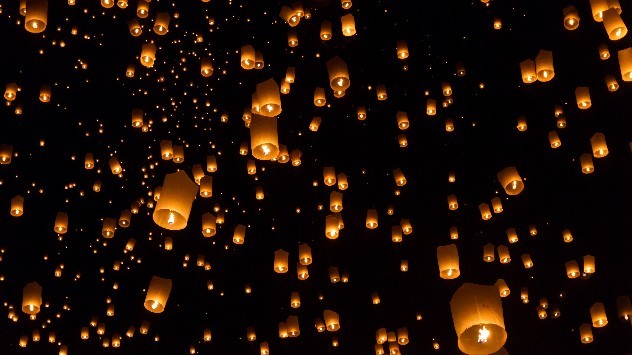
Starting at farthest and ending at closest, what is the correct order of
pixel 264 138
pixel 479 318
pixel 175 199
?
pixel 264 138 < pixel 175 199 < pixel 479 318

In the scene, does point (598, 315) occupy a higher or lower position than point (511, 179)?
lower

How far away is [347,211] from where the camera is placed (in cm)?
706

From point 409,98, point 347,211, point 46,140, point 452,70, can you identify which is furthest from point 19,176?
point 452,70

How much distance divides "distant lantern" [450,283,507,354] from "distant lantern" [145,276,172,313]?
7.71ft

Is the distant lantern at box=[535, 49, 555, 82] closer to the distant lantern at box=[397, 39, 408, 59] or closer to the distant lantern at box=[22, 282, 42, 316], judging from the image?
the distant lantern at box=[397, 39, 408, 59]

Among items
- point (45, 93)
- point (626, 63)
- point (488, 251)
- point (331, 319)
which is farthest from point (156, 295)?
point (626, 63)

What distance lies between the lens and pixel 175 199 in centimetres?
347

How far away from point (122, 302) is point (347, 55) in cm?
339

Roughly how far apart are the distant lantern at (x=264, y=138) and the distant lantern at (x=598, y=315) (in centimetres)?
404

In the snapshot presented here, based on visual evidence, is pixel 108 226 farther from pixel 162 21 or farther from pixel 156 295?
pixel 162 21

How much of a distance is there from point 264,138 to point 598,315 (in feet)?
13.6

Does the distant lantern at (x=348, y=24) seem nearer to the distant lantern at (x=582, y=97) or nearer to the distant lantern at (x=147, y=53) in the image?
the distant lantern at (x=147, y=53)

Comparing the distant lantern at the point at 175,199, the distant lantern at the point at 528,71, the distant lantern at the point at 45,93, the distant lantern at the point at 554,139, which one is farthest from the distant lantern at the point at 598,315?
the distant lantern at the point at 45,93

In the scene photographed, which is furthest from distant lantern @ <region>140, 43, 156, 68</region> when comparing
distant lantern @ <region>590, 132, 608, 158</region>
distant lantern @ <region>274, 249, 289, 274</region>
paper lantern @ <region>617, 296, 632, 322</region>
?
paper lantern @ <region>617, 296, 632, 322</region>
